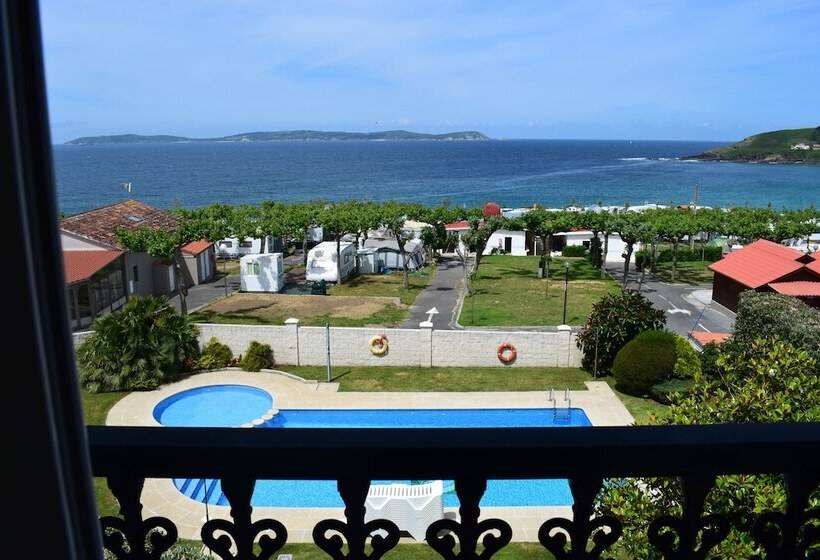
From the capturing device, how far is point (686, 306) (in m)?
27.2

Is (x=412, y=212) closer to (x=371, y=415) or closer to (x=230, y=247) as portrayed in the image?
(x=230, y=247)

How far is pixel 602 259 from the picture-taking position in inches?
1432

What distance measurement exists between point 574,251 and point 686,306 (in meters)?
14.3

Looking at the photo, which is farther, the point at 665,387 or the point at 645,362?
the point at 645,362

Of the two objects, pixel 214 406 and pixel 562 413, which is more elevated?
pixel 562 413

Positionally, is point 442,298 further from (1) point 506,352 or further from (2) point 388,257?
(1) point 506,352

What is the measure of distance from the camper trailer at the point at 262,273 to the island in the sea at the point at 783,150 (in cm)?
16624

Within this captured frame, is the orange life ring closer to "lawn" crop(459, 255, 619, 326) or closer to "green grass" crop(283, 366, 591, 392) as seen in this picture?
"green grass" crop(283, 366, 591, 392)

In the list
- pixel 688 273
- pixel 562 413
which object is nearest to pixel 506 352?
pixel 562 413

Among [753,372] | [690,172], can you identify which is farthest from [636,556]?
[690,172]

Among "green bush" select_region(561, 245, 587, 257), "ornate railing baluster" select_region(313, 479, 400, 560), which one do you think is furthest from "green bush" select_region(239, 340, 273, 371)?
"green bush" select_region(561, 245, 587, 257)

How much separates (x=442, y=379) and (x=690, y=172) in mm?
146304

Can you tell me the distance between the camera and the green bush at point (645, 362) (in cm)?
1703

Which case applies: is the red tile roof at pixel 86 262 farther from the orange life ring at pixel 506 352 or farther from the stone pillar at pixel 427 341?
the orange life ring at pixel 506 352
